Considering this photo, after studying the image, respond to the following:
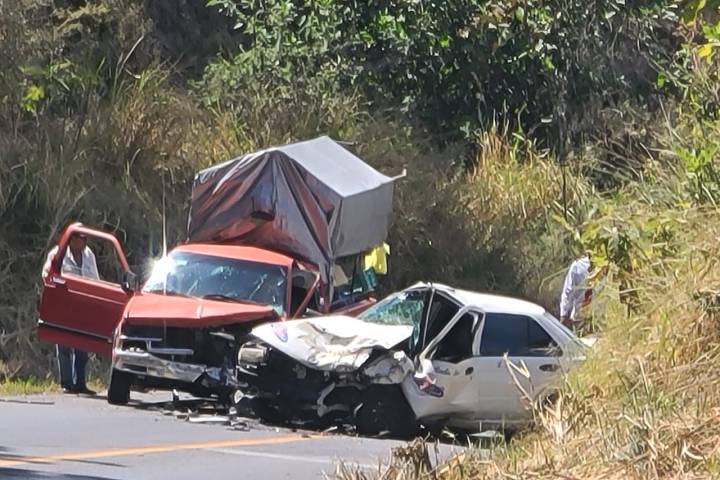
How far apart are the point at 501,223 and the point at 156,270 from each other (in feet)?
37.2

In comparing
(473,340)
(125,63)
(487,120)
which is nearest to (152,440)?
(473,340)

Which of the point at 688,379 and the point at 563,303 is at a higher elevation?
the point at 688,379

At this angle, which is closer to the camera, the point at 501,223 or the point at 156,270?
the point at 156,270

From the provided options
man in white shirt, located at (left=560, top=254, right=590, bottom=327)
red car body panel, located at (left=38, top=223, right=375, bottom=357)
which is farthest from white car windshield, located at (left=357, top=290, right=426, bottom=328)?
man in white shirt, located at (left=560, top=254, right=590, bottom=327)

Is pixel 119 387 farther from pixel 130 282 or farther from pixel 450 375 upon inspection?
pixel 450 375

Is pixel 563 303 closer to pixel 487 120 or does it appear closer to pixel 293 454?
pixel 293 454

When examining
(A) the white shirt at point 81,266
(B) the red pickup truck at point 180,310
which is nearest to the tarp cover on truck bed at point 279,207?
(B) the red pickup truck at point 180,310

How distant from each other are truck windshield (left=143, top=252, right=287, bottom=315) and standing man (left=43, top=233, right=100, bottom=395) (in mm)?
889

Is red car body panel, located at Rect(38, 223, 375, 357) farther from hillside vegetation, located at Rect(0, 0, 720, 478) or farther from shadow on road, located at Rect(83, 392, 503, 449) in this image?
hillside vegetation, located at Rect(0, 0, 720, 478)

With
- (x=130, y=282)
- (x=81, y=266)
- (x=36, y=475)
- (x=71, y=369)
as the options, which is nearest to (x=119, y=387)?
(x=130, y=282)

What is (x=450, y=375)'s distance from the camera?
642 inches

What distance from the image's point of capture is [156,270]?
61.7 ft

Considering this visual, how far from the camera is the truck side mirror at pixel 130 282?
1828 centimetres

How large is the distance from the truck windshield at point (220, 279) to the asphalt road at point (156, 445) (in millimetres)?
1275
